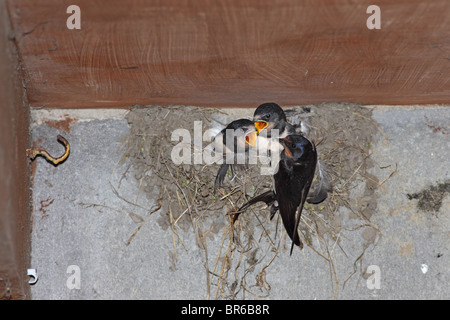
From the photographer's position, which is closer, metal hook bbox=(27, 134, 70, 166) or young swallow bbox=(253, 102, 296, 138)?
metal hook bbox=(27, 134, 70, 166)

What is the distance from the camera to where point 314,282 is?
2916 mm

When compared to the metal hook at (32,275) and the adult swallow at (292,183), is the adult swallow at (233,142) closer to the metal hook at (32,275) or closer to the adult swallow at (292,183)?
the adult swallow at (292,183)

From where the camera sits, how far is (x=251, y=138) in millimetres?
3225

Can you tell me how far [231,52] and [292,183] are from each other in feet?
2.11

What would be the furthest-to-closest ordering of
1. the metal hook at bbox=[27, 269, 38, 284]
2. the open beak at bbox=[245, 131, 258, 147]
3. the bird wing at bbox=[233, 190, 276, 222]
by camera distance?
1. the open beak at bbox=[245, 131, 258, 147]
2. the bird wing at bbox=[233, 190, 276, 222]
3. the metal hook at bbox=[27, 269, 38, 284]

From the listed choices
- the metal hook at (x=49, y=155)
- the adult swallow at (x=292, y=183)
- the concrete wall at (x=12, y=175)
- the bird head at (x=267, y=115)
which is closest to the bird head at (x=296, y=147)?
the adult swallow at (x=292, y=183)

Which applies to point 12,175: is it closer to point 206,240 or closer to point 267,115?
point 206,240

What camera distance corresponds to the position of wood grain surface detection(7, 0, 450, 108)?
8.18 ft

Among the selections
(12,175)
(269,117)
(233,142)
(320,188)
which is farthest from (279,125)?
(12,175)

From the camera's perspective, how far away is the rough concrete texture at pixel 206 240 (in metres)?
Result: 2.90

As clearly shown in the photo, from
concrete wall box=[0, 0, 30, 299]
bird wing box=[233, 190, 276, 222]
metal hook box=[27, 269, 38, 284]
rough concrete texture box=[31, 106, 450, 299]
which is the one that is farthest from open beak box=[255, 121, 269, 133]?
metal hook box=[27, 269, 38, 284]

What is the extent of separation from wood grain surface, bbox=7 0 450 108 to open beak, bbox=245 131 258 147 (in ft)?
0.52

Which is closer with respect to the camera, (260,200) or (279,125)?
(260,200)

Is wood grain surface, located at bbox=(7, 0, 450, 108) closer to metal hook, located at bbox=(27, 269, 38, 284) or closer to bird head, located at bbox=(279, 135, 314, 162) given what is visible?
bird head, located at bbox=(279, 135, 314, 162)
